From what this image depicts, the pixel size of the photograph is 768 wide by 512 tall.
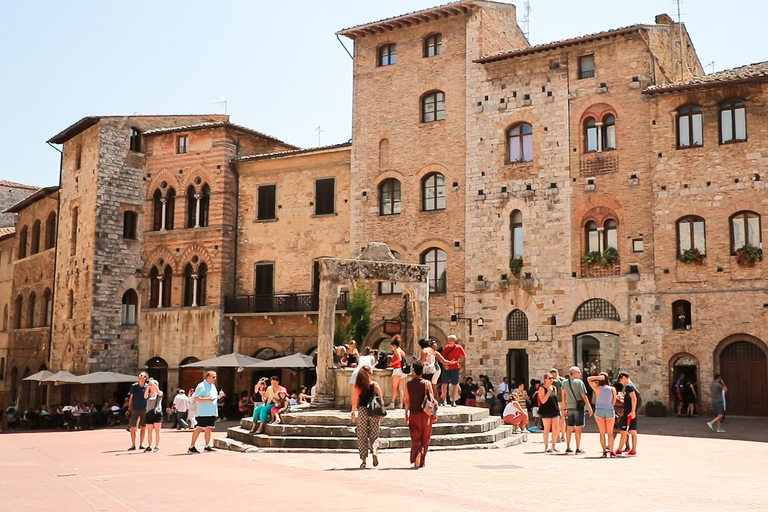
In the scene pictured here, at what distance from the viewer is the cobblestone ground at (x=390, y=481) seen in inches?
376

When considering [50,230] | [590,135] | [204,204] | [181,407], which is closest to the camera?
[181,407]

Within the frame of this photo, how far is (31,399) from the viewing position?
3856 centimetres

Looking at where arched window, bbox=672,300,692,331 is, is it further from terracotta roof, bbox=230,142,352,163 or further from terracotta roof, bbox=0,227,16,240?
terracotta roof, bbox=0,227,16,240

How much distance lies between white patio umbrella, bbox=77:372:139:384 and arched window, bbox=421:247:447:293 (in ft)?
40.0

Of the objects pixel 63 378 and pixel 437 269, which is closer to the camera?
pixel 437 269

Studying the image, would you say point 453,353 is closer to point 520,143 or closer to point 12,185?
point 520,143

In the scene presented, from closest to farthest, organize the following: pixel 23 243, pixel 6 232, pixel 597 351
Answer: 1. pixel 597 351
2. pixel 23 243
3. pixel 6 232

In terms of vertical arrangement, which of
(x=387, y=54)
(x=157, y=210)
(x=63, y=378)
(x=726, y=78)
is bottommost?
(x=63, y=378)

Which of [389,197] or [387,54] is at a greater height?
[387,54]

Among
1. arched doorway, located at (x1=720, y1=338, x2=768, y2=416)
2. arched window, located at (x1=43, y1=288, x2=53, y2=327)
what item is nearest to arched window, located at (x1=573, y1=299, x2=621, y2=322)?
arched doorway, located at (x1=720, y1=338, x2=768, y2=416)

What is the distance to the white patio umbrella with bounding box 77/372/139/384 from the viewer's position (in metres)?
31.2

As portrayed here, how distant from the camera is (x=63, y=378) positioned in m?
32.1

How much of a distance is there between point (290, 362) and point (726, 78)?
651 inches

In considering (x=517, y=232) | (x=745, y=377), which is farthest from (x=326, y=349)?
(x=745, y=377)
